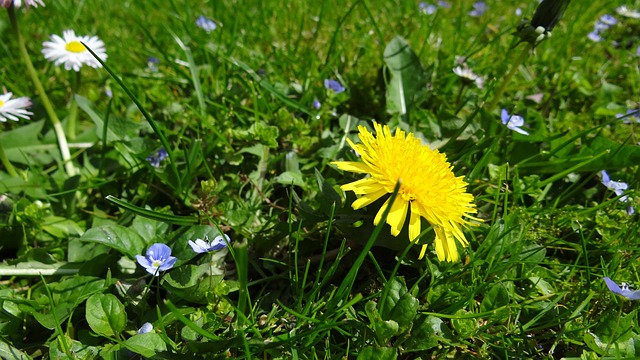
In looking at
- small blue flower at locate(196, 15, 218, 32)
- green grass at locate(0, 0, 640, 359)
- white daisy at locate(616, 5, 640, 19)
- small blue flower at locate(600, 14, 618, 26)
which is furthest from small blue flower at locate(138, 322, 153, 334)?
white daisy at locate(616, 5, 640, 19)

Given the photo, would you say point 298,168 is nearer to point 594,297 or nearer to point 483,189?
point 483,189

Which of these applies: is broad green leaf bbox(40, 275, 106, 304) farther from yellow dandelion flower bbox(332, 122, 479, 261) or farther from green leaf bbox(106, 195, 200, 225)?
yellow dandelion flower bbox(332, 122, 479, 261)

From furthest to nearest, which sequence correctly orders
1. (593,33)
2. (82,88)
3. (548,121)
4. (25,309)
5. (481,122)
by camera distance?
(593,33) → (82,88) → (548,121) → (481,122) → (25,309)

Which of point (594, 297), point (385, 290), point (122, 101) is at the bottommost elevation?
point (594, 297)

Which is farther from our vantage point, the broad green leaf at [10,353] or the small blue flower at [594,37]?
the small blue flower at [594,37]

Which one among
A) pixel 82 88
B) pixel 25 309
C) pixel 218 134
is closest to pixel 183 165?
pixel 218 134

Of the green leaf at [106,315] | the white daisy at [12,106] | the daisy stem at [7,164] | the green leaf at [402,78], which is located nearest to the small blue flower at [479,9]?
the green leaf at [402,78]

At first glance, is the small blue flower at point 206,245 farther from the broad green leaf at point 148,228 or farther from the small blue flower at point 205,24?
the small blue flower at point 205,24
